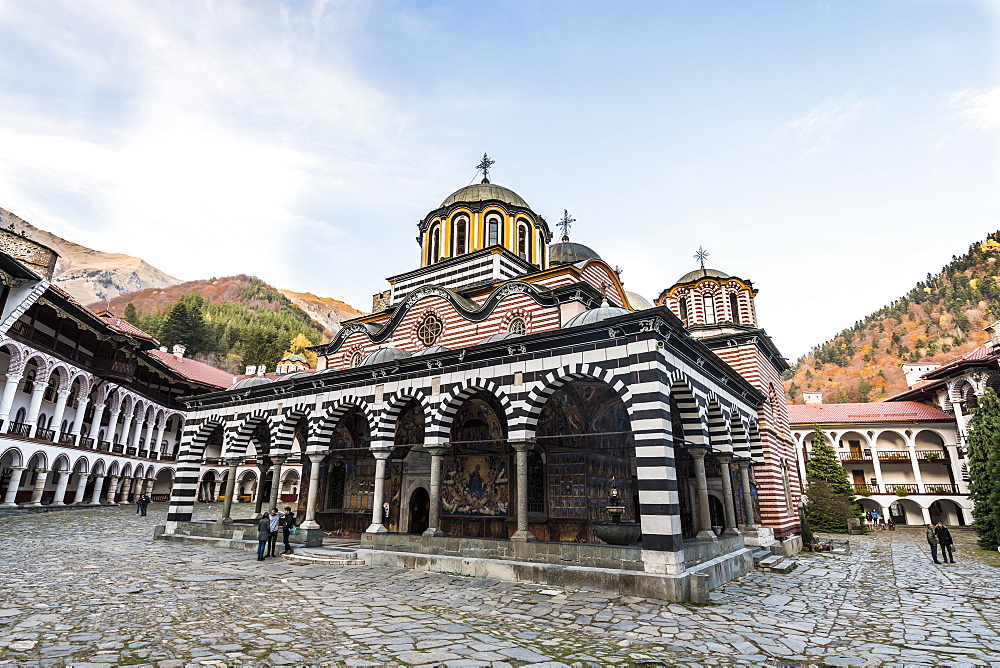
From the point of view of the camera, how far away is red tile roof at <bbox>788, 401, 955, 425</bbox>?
31.2 metres

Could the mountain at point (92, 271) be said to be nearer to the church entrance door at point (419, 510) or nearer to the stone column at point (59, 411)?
the stone column at point (59, 411)

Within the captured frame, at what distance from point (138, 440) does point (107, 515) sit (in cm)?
1084

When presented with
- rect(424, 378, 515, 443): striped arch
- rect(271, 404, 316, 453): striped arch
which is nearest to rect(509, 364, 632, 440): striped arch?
rect(424, 378, 515, 443): striped arch

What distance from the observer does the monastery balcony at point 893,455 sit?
104ft

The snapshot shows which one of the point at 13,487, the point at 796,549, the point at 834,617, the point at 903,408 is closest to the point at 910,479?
the point at 903,408

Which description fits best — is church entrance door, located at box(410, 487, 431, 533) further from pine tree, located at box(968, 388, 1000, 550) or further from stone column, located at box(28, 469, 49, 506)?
stone column, located at box(28, 469, 49, 506)

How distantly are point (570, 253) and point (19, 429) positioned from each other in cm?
2489

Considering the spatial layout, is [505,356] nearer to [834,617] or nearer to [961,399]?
[834,617]

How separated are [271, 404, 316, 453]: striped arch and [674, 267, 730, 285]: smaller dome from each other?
46.9 feet

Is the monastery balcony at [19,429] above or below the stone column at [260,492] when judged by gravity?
above

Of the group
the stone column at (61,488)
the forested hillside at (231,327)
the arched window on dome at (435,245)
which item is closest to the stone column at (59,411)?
the stone column at (61,488)

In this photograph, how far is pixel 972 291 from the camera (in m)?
69.2

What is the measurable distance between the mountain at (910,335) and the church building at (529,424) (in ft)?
186

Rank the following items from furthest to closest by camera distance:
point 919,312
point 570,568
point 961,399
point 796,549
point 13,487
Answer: point 919,312 < point 961,399 < point 13,487 < point 796,549 < point 570,568
